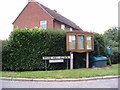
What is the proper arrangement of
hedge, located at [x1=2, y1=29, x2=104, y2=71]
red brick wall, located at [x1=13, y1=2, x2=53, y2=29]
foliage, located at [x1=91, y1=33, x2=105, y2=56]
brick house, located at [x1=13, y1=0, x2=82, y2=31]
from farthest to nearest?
1. red brick wall, located at [x1=13, y1=2, x2=53, y2=29]
2. brick house, located at [x1=13, y1=0, x2=82, y2=31]
3. foliage, located at [x1=91, y1=33, x2=105, y2=56]
4. hedge, located at [x1=2, y1=29, x2=104, y2=71]

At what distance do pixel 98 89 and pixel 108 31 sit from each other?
4075 cm

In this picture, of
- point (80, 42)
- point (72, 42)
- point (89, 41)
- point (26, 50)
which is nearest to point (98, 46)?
point (89, 41)

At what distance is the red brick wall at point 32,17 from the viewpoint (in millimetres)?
21375

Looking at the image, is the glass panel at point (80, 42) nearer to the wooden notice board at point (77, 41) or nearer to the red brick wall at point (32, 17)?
the wooden notice board at point (77, 41)

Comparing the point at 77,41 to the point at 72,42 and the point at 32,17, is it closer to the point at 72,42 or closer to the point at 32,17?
the point at 72,42

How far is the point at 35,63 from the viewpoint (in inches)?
373

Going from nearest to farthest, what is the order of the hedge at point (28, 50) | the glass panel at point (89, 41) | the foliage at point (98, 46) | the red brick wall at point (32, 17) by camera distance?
the hedge at point (28, 50), the glass panel at point (89, 41), the foliage at point (98, 46), the red brick wall at point (32, 17)

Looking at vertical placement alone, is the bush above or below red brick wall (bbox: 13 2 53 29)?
below

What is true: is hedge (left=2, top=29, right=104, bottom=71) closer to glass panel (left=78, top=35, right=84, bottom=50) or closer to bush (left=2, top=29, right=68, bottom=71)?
bush (left=2, top=29, right=68, bottom=71)

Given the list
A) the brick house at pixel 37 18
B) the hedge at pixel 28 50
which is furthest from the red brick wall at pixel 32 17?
the hedge at pixel 28 50

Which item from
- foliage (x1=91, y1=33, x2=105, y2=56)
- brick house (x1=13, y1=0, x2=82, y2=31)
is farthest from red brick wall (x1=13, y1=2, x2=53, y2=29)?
foliage (x1=91, y1=33, x2=105, y2=56)

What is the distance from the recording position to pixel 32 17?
2281 cm

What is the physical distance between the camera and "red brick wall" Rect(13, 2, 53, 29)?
21.4m

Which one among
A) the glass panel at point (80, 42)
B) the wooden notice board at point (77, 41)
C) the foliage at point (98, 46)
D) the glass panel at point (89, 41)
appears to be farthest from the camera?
the foliage at point (98, 46)
